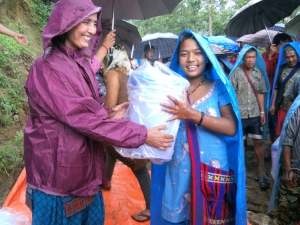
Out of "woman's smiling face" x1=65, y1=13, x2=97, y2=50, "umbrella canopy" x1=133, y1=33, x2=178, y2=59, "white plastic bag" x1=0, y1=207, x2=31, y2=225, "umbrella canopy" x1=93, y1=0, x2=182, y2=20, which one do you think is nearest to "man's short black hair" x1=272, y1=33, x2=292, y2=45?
"umbrella canopy" x1=93, y1=0, x2=182, y2=20

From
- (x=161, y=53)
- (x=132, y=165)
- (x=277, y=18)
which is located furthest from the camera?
(x=161, y=53)

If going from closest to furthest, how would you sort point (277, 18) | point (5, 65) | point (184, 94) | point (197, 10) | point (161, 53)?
1. point (184, 94)
2. point (5, 65)
3. point (277, 18)
4. point (161, 53)
5. point (197, 10)

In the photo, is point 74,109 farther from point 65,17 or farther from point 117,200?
point 117,200

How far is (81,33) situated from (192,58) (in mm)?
671

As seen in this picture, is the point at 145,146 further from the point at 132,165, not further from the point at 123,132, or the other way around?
the point at 132,165

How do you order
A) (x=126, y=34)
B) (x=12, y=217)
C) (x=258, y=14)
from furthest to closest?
(x=126, y=34)
(x=258, y=14)
(x=12, y=217)

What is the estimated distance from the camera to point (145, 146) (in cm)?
150

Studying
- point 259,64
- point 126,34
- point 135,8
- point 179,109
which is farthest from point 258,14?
point 179,109

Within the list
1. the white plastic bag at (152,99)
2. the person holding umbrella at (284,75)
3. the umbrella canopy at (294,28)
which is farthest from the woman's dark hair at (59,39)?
the umbrella canopy at (294,28)

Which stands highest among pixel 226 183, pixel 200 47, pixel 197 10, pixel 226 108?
pixel 197 10

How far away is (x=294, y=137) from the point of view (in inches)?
89.3

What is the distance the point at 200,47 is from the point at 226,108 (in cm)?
41

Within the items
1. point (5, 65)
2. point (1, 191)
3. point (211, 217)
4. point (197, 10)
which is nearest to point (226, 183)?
point (211, 217)

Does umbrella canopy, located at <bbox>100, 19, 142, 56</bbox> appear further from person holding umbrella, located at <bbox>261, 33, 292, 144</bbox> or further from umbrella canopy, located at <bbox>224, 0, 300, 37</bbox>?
person holding umbrella, located at <bbox>261, 33, 292, 144</bbox>
